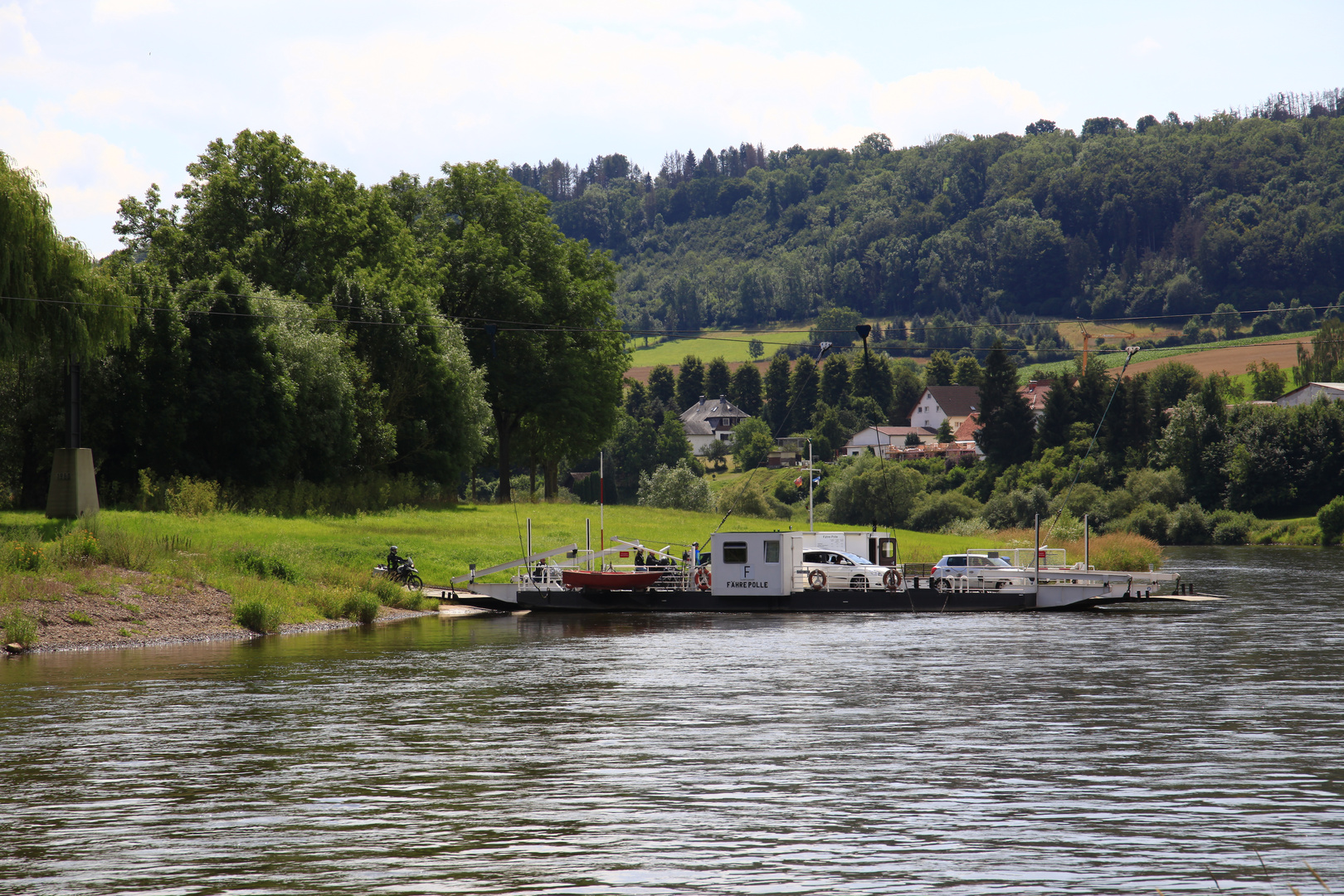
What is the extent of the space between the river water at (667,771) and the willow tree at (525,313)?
4950 cm

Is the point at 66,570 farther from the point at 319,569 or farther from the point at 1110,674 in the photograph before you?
the point at 1110,674

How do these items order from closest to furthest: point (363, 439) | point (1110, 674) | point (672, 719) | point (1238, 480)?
point (672, 719), point (1110, 674), point (363, 439), point (1238, 480)

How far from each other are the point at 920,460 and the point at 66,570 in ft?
436

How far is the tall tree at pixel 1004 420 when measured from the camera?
142 meters

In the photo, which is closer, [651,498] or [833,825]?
[833,825]

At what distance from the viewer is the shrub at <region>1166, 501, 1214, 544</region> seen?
114 meters

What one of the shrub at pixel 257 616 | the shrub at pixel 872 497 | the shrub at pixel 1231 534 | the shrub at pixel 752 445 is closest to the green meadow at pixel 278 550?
the shrub at pixel 257 616

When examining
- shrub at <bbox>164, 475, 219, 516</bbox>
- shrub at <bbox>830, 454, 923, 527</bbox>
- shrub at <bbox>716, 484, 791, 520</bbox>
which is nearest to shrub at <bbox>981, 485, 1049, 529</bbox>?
shrub at <bbox>830, 454, 923, 527</bbox>

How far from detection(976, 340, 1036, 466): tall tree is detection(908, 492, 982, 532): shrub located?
2689cm

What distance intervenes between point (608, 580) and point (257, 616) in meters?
15.0

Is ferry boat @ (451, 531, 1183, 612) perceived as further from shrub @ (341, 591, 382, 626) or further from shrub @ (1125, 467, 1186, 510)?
shrub @ (1125, 467, 1186, 510)

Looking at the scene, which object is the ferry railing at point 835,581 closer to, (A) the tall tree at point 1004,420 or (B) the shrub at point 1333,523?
(B) the shrub at point 1333,523

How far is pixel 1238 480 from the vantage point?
120250mm

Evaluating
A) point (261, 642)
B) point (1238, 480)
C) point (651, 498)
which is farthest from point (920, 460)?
point (261, 642)
